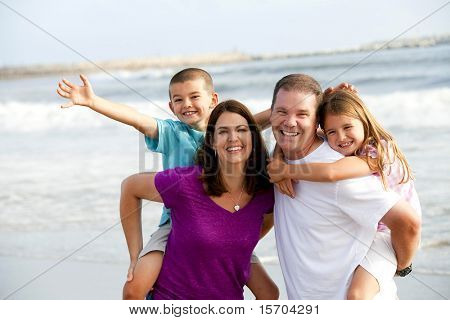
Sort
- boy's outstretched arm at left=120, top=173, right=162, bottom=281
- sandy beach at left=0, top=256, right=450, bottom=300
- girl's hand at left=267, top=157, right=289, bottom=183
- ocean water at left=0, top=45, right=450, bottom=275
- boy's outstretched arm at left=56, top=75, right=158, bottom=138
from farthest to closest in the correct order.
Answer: ocean water at left=0, top=45, right=450, bottom=275 < sandy beach at left=0, top=256, right=450, bottom=300 < boy's outstretched arm at left=56, top=75, right=158, bottom=138 < boy's outstretched arm at left=120, top=173, right=162, bottom=281 < girl's hand at left=267, top=157, right=289, bottom=183

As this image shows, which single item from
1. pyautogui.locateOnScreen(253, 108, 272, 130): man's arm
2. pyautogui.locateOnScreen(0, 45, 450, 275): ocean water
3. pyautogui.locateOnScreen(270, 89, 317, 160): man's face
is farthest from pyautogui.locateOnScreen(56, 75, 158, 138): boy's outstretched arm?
pyautogui.locateOnScreen(0, 45, 450, 275): ocean water

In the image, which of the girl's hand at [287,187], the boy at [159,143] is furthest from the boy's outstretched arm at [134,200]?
the girl's hand at [287,187]

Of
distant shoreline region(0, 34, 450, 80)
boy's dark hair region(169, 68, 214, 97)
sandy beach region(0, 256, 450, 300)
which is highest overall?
distant shoreline region(0, 34, 450, 80)

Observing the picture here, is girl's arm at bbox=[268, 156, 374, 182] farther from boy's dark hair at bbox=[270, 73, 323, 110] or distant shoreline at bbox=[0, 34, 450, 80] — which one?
distant shoreline at bbox=[0, 34, 450, 80]

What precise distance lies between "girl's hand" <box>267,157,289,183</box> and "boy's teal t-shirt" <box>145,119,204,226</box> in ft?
1.72

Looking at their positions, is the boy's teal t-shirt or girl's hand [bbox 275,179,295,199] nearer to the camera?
girl's hand [bbox 275,179,295,199]

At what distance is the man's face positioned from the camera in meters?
2.76

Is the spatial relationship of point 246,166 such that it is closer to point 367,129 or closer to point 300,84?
point 300,84

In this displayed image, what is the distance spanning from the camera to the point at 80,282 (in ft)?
14.3

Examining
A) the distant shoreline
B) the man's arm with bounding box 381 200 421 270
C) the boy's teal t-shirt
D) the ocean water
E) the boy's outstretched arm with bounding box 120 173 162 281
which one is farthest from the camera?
the distant shoreline

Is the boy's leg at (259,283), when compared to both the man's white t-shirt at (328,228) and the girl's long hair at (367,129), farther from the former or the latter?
the girl's long hair at (367,129)

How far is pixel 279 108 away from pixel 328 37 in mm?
12583

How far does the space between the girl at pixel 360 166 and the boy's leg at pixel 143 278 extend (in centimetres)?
69

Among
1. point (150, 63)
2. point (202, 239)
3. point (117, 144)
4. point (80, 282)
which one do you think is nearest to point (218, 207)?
point (202, 239)
